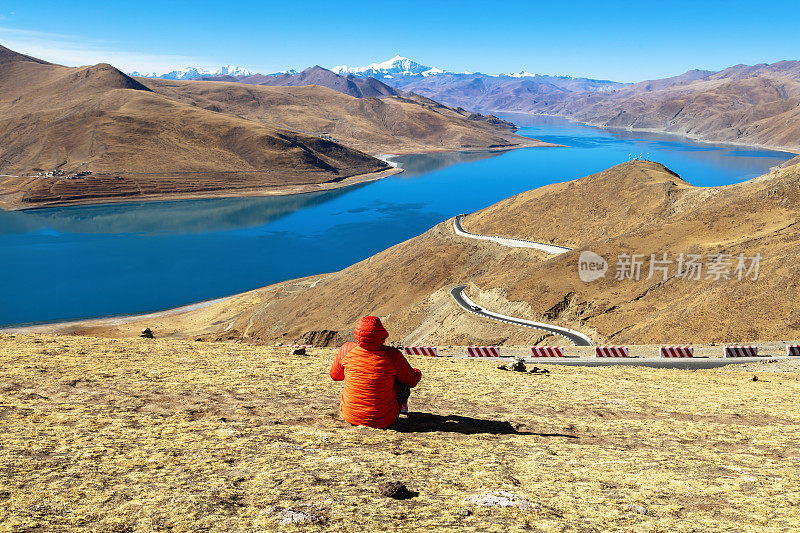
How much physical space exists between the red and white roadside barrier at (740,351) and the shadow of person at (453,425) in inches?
764

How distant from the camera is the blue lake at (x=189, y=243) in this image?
80.1m

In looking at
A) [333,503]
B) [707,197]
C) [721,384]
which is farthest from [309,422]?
[707,197]

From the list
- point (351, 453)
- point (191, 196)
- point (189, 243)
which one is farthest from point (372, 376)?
point (191, 196)

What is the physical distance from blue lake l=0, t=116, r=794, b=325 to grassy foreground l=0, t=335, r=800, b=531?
70639mm

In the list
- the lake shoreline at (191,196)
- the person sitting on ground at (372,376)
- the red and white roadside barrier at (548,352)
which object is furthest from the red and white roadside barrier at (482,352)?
the lake shoreline at (191,196)

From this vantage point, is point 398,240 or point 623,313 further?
point 398,240

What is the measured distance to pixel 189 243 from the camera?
377 feet

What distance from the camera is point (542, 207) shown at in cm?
7762

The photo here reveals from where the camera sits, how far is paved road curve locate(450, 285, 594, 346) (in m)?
36.1

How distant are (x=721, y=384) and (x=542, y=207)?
62.4m

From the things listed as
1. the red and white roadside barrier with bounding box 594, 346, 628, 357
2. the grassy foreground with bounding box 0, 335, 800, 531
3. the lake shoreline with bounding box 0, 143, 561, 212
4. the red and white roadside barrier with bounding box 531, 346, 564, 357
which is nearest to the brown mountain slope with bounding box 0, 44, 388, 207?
the lake shoreline with bounding box 0, 143, 561, 212

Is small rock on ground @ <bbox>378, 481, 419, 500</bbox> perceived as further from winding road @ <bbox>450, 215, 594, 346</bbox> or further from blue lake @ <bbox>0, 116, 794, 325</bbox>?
blue lake @ <bbox>0, 116, 794, 325</bbox>

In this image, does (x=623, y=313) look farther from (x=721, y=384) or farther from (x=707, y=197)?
(x=707, y=197)

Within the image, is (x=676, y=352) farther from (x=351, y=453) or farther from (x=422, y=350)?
(x=351, y=453)
